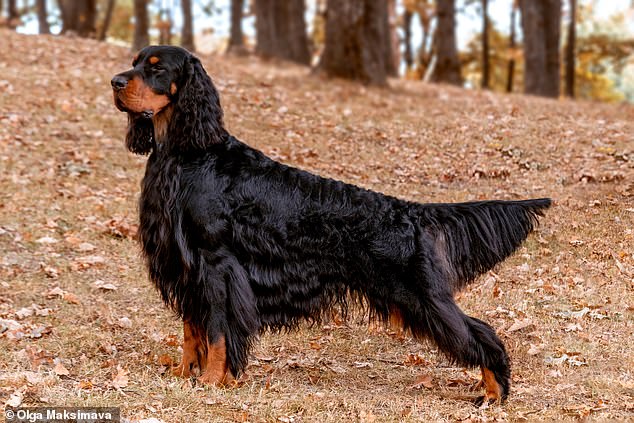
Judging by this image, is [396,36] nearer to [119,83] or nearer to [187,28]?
[187,28]

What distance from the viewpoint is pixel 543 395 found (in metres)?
5.64

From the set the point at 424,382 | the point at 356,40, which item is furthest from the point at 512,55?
the point at 424,382

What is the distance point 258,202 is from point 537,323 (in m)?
2.92

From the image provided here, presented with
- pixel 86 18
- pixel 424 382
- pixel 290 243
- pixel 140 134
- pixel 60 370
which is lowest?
pixel 424 382

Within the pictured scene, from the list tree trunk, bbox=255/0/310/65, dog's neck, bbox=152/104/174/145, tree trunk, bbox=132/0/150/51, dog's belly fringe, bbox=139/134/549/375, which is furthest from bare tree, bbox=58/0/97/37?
dog's belly fringe, bbox=139/134/549/375

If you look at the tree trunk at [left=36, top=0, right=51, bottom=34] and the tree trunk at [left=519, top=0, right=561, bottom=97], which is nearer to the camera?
the tree trunk at [left=519, top=0, right=561, bottom=97]

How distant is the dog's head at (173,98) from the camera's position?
218 inches

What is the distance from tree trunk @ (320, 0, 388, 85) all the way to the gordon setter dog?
1031 centimetres

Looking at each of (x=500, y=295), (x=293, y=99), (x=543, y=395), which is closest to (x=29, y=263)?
(x=500, y=295)

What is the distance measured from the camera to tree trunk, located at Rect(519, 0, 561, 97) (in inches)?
744

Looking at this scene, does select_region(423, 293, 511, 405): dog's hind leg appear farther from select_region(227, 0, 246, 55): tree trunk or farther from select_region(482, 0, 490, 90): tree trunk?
select_region(482, 0, 490, 90): tree trunk

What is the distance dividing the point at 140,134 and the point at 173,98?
45cm

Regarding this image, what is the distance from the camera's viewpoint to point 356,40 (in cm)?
1572

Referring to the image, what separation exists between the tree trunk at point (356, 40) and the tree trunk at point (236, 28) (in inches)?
300
